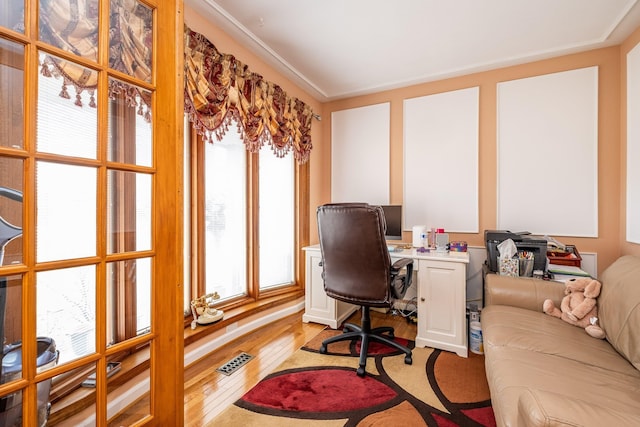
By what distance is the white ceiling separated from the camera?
193cm

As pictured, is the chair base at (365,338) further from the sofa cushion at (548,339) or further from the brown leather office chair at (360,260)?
the sofa cushion at (548,339)

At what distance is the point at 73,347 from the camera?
0.96 m

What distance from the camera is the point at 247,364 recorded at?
2029mm

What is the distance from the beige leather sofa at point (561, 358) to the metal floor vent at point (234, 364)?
160cm

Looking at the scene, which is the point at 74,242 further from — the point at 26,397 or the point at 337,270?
the point at 337,270

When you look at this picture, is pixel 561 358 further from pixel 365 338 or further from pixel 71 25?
pixel 71 25

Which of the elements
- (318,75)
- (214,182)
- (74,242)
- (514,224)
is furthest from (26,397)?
(514,224)

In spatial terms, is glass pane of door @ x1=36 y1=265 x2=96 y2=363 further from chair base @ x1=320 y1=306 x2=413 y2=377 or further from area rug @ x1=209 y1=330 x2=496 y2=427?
chair base @ x1=320 y1=306 x2=413 y2=377

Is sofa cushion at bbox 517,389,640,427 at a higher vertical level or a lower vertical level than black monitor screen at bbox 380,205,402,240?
lower

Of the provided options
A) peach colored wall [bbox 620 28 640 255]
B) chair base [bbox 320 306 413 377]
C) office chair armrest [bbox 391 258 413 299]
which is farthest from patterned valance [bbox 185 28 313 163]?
peach colored wall [bbox 620 28 640 255]

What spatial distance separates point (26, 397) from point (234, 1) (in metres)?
2.32

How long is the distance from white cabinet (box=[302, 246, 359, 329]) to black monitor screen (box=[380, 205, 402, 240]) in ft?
2.47

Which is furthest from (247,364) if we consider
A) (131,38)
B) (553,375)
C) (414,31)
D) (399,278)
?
(414,31)

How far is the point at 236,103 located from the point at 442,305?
2.31 meters
